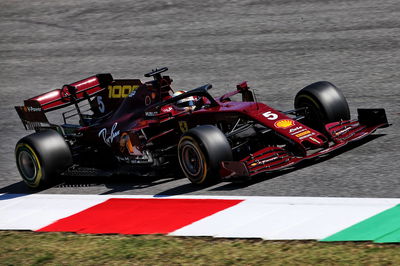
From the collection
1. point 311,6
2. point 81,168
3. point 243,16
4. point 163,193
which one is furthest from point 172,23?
point 163,193

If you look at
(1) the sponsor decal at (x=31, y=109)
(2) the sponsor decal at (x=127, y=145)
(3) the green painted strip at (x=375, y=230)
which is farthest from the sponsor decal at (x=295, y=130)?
(1) the sponsor decal at (x=31, y=109)

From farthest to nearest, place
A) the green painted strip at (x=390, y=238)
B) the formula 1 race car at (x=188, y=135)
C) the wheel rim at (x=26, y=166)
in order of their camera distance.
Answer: the wheel rim at (x=26, y=166)
the formula 1 race car at (x=188, y=135)
the green painted strip at (x=390, y=238)

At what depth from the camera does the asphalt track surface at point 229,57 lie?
8422 mm

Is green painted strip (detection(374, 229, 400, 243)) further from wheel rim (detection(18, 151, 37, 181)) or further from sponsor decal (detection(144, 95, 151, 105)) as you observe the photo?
wheel rim (detection(18, 151, 37, 181))

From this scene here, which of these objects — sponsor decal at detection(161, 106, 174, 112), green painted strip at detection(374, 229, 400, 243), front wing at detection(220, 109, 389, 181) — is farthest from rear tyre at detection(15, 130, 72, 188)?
Answer: green painted strip at detection(374, 229, 400, 243)

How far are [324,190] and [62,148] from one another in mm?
3265

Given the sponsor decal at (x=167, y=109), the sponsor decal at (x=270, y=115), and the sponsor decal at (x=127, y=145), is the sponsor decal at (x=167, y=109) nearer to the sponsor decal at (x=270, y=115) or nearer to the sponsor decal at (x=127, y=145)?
the sponsor decal at (x=127, y=145)

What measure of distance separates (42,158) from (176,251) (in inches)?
131

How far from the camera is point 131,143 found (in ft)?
30.1

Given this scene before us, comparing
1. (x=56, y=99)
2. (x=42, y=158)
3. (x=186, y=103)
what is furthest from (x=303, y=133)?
(x=56, y=99)

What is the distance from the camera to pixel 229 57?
15070mm

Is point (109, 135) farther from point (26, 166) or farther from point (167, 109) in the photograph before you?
point (26, 166)

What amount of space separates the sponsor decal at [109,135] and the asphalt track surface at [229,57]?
477 millimetres

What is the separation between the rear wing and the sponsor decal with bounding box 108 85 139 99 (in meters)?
0.46
